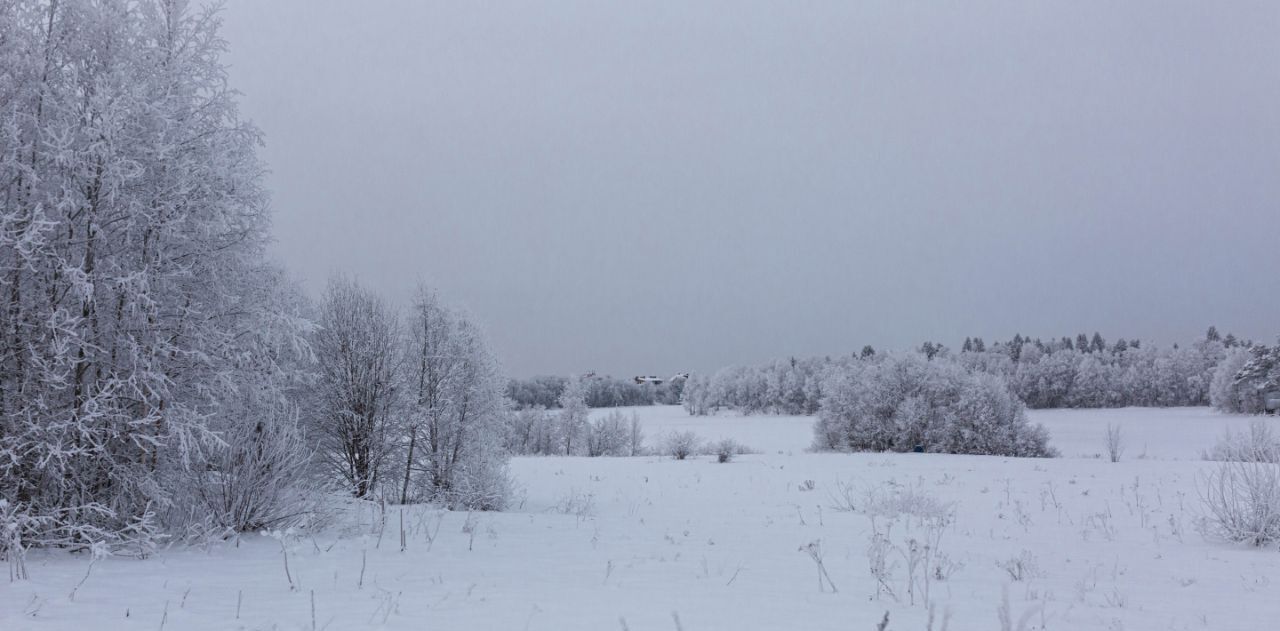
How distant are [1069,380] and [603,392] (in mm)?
68335

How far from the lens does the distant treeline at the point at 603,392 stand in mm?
98500

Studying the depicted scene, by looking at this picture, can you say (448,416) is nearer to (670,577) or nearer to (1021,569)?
(670,577)

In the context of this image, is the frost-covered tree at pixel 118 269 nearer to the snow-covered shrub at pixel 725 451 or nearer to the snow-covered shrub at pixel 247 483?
the snow-covered shrub at pixel 247 483

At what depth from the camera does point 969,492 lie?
51.3ft

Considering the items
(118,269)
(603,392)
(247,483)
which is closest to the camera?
(118,269)

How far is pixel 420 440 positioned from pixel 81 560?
706 cm

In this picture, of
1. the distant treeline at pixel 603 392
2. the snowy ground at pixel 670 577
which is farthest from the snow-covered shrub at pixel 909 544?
the distant treeline at pixel 603 392

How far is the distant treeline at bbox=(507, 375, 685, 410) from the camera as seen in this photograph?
98.5 metres

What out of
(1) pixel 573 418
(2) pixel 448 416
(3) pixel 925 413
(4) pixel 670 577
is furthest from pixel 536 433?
(4) pixel 670 577

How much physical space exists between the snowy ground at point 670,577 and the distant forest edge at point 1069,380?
2160 inches

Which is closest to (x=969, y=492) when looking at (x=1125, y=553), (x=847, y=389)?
(x=1125, y=553)

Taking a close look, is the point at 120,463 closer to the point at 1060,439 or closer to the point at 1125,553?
the point at 1125,553

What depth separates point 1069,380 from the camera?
8681 cm

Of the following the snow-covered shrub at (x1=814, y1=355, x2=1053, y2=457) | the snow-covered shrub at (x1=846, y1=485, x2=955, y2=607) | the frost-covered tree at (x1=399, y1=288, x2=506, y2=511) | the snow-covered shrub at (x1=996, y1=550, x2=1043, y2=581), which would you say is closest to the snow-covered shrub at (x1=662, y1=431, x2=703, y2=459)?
the snow-covered shrub at (x1=814, y1=355, x2=1053, y2=457)
